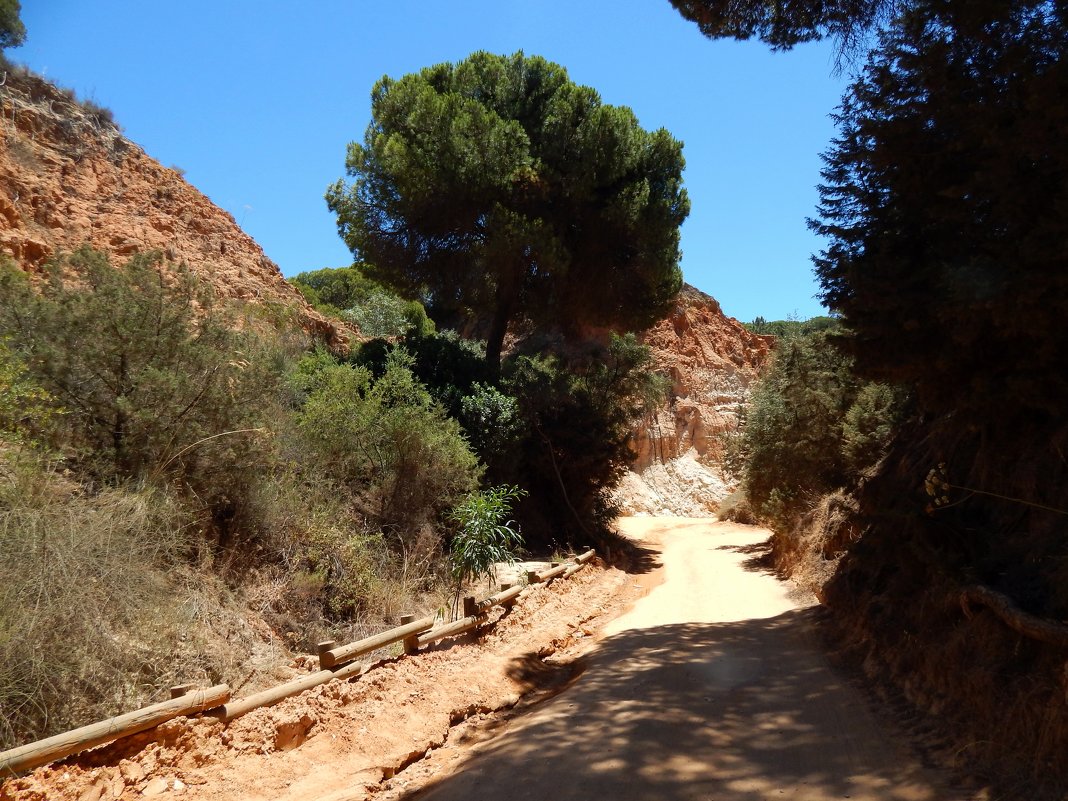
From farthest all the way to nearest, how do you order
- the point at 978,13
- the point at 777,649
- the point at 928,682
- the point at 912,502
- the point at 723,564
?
the point at 723,564 < the point at 777,649 < the point at 912,502 < the point at 978,13 < the point at 928,682

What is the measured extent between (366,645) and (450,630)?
5.79 feet

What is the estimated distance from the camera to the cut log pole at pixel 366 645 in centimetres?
779

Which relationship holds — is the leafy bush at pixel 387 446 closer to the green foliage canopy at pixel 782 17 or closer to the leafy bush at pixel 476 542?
the leafy bush at pixel 476 542

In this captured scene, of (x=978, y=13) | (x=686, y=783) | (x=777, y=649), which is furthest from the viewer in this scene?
(x=777, y=649)

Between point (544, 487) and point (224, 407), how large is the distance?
12.5 m

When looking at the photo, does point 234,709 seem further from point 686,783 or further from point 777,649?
point 777,649

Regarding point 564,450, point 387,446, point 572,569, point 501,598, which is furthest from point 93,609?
point 564,450

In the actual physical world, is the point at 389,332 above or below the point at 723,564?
above

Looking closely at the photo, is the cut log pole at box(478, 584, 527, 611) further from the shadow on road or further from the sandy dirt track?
the shadow on road

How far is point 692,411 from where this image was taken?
4341cm

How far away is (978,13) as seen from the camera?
698 cm

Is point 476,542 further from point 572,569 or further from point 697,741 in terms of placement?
point 697,741

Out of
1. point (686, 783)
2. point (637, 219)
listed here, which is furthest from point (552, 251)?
point (686, 783)

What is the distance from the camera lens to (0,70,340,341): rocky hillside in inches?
634
